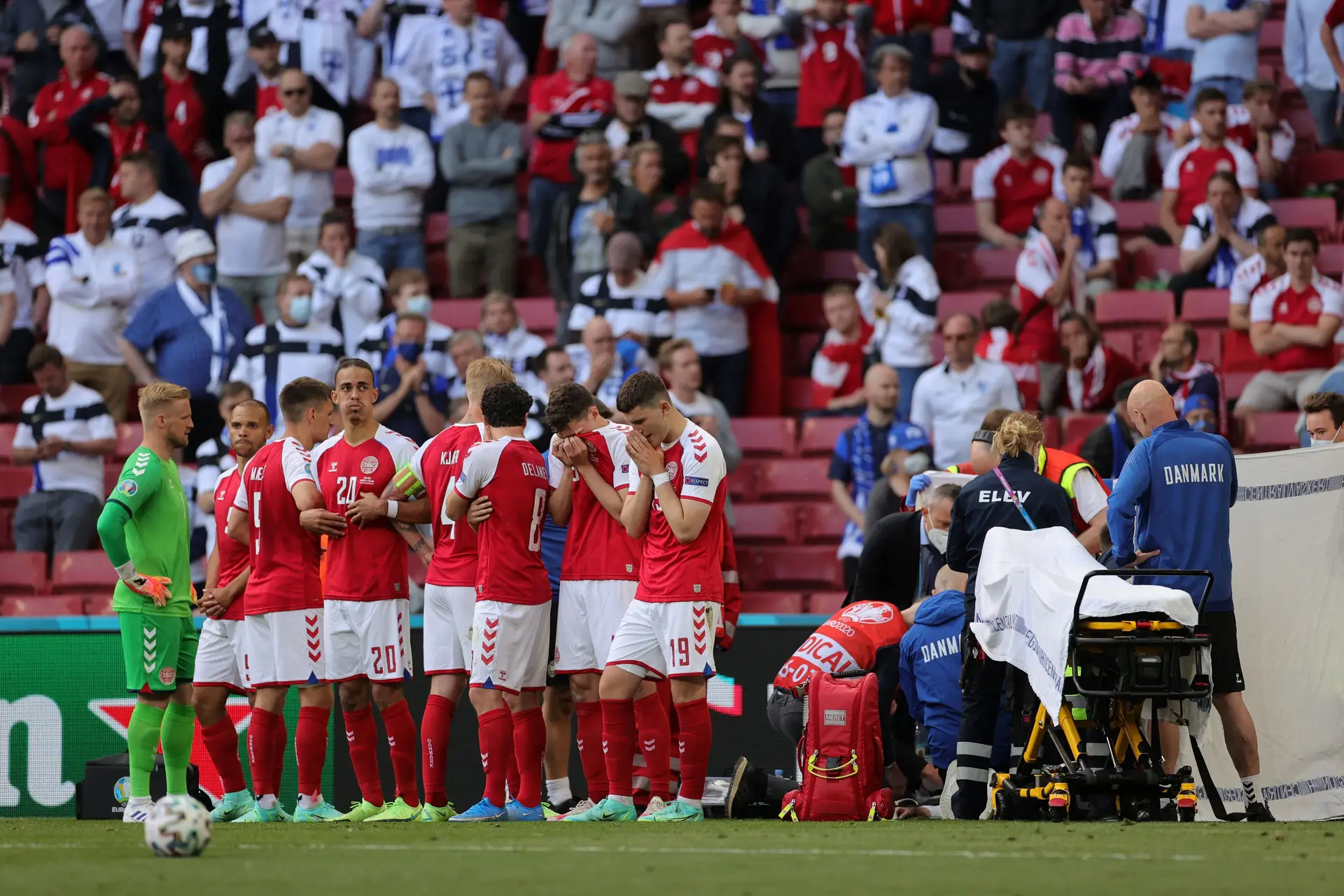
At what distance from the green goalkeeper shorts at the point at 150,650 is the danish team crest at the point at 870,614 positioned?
3480mm

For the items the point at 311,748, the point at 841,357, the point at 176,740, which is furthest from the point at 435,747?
the point at 841,357

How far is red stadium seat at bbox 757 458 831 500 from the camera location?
14.6 metres

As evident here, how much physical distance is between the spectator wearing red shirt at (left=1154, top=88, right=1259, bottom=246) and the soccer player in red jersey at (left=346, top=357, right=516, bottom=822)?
7425 mm

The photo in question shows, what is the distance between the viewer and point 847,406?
14648 millimetres

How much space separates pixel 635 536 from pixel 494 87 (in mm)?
→ 8328

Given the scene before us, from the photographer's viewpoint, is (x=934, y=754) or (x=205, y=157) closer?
(x=934, y=754)

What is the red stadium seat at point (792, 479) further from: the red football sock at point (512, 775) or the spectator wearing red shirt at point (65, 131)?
the spectator wearing red shirt at point (65, 131)

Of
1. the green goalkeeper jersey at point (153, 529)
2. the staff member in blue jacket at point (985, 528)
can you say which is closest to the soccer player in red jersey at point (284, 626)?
the green goalkeeper jersey at point (153, 529)

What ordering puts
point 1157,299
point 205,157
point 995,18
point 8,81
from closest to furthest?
1. point 1157,299
2. point 995,18
3. point 205,157
4. point 8,81

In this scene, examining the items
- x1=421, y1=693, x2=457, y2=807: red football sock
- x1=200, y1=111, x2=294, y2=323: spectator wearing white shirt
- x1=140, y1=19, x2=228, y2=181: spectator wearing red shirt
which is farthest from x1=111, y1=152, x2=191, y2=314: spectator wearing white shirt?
x1=421, y1=693, x2=457, y2=807: red football sock

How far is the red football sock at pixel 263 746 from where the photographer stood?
986 cm

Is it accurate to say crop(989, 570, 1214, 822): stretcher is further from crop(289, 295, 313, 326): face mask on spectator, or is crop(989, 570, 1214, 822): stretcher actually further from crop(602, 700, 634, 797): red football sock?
crop(289, 295, 313, 326): face mask on spectator

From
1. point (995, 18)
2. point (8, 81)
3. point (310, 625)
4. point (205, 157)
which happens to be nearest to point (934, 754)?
point (310, 625)

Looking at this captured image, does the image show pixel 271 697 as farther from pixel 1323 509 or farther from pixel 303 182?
pixel 303 182
